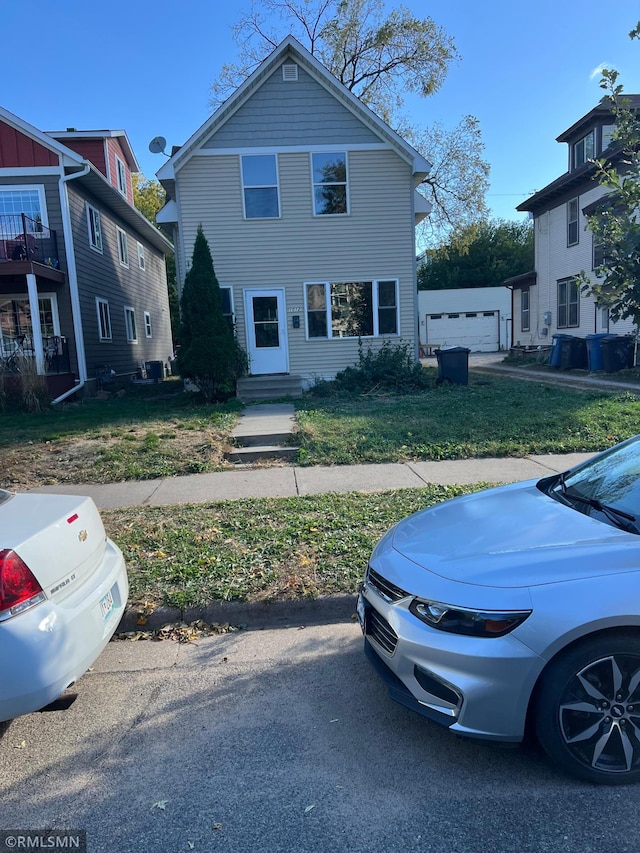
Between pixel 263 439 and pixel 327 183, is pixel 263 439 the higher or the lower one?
the lower one

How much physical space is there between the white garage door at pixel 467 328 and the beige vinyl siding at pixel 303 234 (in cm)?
2214

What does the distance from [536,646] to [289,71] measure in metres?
16.2

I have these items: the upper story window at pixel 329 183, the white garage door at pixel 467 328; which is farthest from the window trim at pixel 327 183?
the white garage door at pixel 467 328

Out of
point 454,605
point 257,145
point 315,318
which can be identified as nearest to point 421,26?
point 257,145

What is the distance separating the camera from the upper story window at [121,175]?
2108 cm

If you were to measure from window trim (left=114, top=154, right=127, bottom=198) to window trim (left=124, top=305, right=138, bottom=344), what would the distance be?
419 centimetres

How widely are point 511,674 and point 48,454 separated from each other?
26.6 ft

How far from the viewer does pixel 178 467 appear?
8.00 meters

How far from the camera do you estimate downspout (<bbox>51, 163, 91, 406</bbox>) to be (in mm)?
15711

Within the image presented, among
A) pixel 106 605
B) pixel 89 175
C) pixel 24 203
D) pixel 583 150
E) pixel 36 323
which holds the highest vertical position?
pixel 583 150

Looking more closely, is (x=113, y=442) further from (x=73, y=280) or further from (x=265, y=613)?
(x=73, y=280)

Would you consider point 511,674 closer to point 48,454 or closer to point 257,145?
point 48,454

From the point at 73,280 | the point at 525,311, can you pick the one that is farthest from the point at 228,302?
the point at 525,311

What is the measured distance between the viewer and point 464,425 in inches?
377
